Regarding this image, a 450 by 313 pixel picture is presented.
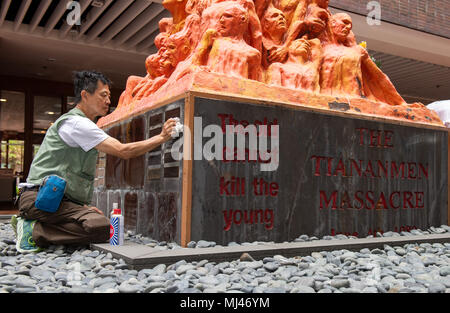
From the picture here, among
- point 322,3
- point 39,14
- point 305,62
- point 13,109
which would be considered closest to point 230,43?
point 305,62

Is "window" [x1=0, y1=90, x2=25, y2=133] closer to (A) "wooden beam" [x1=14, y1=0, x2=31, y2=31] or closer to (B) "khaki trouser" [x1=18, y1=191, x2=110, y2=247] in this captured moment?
(A) "wooden beam" [x1=14, y1=0, x2=31, y2=31]

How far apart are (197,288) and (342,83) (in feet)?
8.75

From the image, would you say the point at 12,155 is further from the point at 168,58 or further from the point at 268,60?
the point at 268,60

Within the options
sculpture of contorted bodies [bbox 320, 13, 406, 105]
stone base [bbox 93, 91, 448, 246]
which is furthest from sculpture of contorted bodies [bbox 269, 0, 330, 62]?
stone base [bbox 93, 91, 448, 246]

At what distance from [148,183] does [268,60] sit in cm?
149

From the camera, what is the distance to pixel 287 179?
3377 mm

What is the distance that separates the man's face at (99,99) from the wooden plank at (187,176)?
686 millimetres

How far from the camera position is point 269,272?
8.00 ft

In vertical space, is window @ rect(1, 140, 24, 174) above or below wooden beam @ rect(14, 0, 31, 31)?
below

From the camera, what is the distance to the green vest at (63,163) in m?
3.14

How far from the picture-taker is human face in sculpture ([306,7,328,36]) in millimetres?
4156

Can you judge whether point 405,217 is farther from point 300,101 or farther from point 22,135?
point 22,135

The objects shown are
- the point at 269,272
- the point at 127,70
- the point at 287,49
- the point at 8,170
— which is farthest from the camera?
the point at 127,70
